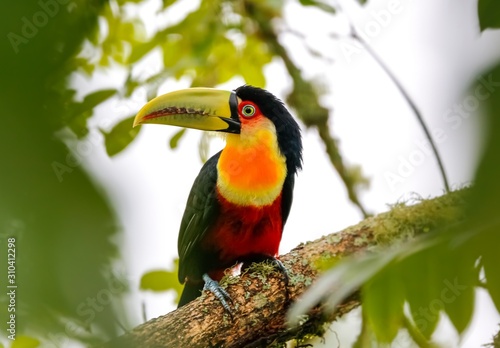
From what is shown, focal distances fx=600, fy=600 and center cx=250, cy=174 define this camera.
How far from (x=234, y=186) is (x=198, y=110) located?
1.71 feet

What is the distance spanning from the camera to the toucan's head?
3.64 m

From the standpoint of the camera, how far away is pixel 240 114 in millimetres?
3869

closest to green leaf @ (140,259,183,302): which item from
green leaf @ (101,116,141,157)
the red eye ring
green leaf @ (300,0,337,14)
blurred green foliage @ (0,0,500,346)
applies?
the red eye ring

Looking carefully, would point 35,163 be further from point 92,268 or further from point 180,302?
point 180,302

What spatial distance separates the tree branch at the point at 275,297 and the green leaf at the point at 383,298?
178cm

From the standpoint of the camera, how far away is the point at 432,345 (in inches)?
71.4

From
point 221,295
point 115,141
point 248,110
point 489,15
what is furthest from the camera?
point 248,110

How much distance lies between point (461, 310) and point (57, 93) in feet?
2.52

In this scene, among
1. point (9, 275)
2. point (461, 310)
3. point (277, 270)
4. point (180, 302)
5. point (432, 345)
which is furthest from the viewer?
point (180, 302)

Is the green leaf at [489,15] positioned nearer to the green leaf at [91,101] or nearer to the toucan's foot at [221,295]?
the green leaf at [91,101]

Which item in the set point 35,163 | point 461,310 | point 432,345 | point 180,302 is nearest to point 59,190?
point 35,163

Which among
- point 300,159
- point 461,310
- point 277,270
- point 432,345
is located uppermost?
point 300,159

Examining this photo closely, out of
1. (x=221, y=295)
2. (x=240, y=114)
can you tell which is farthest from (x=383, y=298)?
(x=240, y=114)

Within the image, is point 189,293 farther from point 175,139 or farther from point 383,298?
point 383,298
